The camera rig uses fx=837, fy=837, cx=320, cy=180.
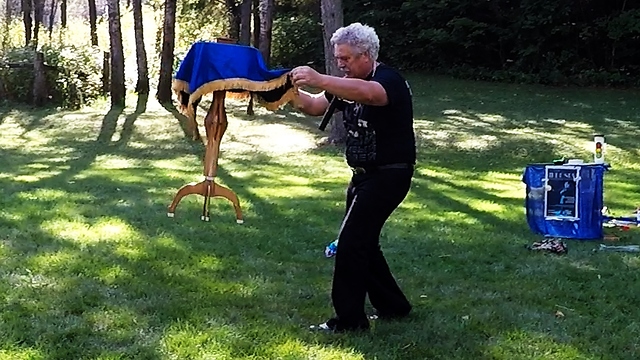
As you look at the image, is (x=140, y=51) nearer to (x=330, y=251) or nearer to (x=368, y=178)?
(x=330, y=251)

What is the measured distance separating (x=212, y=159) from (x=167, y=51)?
11000 millimetres

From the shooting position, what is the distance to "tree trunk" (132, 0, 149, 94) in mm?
17469

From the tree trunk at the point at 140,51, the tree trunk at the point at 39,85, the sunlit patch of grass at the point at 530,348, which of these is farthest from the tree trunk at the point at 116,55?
the sunlit patch of grass at the point at 530,348

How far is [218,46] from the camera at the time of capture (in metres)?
5.41

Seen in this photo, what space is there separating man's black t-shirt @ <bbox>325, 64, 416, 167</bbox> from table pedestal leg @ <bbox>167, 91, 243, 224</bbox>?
6.67ft

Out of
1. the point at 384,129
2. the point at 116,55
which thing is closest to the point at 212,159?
the point at 384,129

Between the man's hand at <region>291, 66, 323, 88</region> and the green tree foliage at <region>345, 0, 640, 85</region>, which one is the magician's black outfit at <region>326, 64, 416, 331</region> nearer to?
the man's hand at <region>291, 66, 323, 88</region>

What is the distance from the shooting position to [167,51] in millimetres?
16969

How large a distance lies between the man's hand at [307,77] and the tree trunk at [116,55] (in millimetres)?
12804

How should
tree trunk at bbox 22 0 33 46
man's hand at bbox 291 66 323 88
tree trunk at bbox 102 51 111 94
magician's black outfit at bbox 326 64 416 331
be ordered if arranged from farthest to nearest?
tree trunk at bbox 22 0 33 46 < tree trunk at bbox 102 51 111 94 < magician's black outfit at bbox 326 64 416 331 < man's hand at bbox 291 66 323 88

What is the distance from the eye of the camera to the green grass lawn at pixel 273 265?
13.3ft

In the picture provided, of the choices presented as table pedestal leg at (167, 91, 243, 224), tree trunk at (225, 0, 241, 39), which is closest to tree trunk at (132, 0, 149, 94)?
tree trunk at (225, 0, 241, 39)

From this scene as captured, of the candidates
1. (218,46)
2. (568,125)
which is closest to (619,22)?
(568,125)

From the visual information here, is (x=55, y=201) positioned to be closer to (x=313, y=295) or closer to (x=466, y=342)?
(x=313, y=295)
